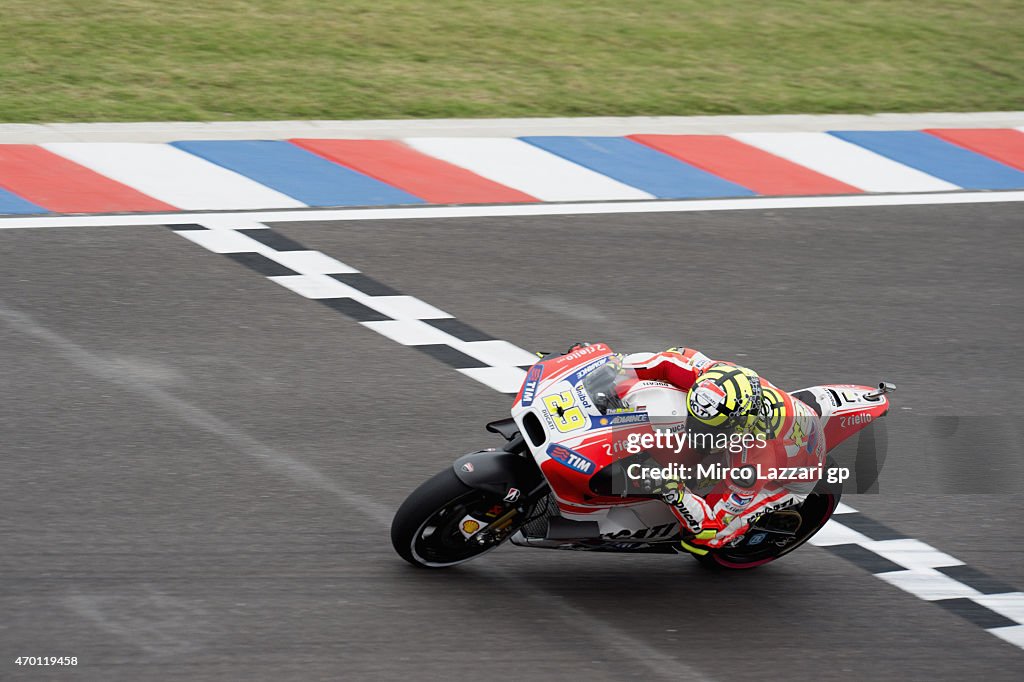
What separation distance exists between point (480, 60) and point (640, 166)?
3.61 meters

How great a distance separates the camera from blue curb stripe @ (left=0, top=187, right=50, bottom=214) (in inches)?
461

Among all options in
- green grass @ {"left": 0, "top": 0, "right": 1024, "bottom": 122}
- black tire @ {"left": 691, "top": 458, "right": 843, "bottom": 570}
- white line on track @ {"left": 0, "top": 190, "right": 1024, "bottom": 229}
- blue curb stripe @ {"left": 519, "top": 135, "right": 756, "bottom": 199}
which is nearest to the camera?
black tire @ {"left": 691, "top": 458, "right": 843, "bottom": 570}

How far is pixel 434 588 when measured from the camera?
6809 mm

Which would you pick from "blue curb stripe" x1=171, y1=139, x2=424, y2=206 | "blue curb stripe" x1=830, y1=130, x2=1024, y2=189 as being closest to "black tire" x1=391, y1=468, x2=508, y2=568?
"blue curb stripe" x1=171, y1=139, x2=424, y2=206

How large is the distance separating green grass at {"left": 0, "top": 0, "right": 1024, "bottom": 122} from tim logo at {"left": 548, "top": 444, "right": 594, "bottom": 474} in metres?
9.02

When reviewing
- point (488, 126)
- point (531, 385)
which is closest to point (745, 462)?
point (531, 385)

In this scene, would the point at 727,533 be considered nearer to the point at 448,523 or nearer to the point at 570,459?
the point at 570,459

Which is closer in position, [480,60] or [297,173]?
[297,173]

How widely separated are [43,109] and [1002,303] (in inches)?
368

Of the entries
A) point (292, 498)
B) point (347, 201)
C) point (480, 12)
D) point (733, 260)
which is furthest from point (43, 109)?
point (292, 498)

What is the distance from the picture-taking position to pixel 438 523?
6758mm

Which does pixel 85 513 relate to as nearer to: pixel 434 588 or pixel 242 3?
pixel 434 588

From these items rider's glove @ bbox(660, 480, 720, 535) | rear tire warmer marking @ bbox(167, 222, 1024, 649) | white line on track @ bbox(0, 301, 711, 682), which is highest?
rider's glove @ bbox(660, 480, 720, 535)

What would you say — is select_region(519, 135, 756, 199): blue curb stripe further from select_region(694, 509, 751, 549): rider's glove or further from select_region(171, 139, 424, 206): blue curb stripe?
select_region(694, 509, 751, 549): rider's glove
